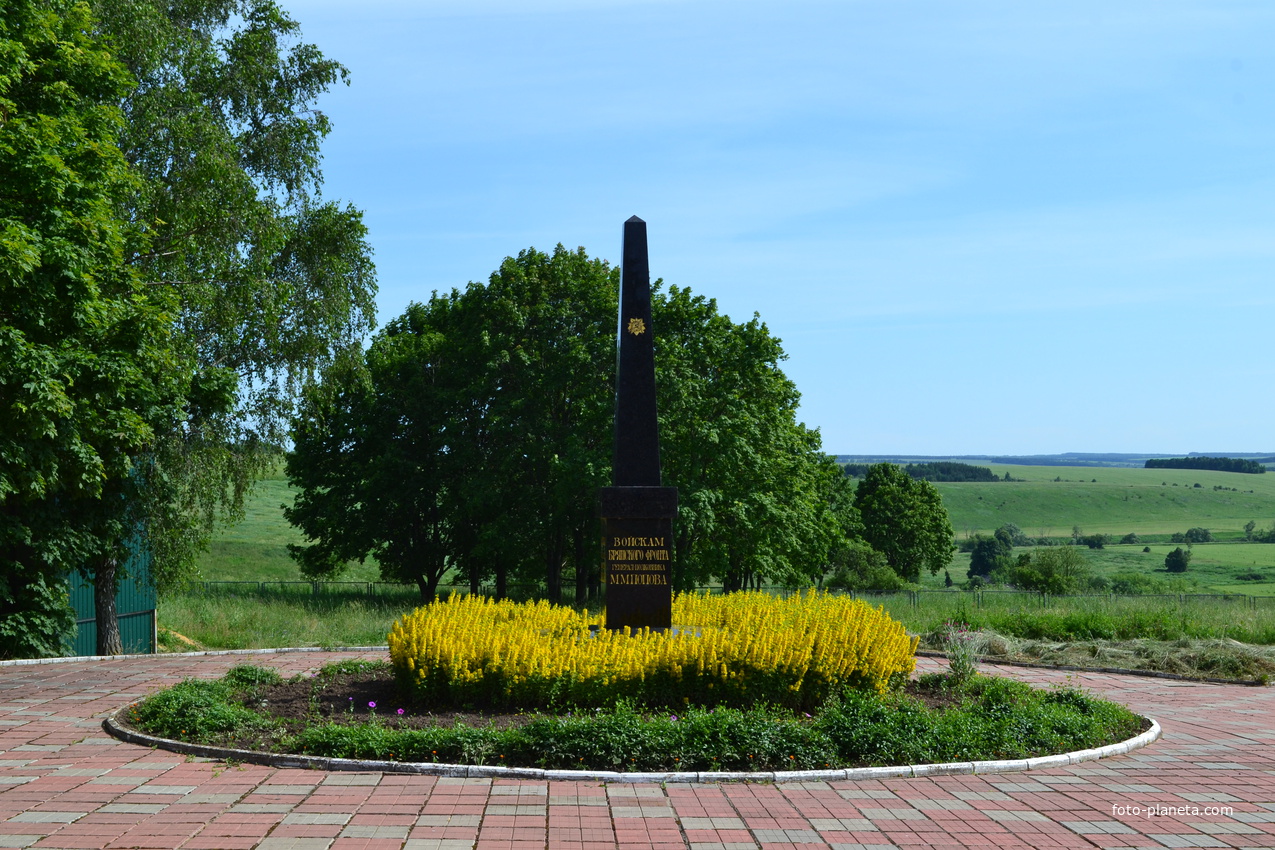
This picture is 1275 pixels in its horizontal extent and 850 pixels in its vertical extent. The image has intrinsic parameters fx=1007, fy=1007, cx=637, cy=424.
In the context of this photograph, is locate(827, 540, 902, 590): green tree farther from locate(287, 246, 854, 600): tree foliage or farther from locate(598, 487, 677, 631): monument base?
locate(598, 487, 677, 631): monument base

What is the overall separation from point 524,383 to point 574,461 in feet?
14.2

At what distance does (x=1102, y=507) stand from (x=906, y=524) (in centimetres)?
9942

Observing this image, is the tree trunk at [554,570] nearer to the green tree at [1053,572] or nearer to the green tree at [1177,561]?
the green tree at [1053,572]

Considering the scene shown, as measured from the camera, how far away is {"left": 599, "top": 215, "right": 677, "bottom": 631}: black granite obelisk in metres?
11.4

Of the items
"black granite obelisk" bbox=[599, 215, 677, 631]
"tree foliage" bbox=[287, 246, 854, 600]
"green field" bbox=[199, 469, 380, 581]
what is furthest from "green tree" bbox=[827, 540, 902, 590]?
"black granite obelisk" bbox=[599, 215, 677, 631]

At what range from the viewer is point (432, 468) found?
3219cm

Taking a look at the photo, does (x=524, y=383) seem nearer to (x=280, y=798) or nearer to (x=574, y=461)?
(x=574, y=461)

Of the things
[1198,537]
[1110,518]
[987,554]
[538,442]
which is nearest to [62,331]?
[538,442]

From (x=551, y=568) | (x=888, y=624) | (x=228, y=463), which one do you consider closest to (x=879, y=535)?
(x=551, y=568)

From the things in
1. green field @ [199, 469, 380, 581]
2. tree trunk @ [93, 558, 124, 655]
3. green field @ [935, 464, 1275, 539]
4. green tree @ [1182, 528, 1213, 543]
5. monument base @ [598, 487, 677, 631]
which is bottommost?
green tree @ [1182, 528, 1213, 543]

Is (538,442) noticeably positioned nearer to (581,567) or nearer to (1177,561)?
(581,567)

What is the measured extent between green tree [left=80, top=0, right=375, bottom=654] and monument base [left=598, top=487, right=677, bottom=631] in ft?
25.7

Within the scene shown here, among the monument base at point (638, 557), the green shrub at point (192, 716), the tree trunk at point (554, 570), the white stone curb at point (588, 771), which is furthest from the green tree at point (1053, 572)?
the green shrub at point (192, 716)

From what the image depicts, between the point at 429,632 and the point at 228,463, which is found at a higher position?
the point at 228,463
